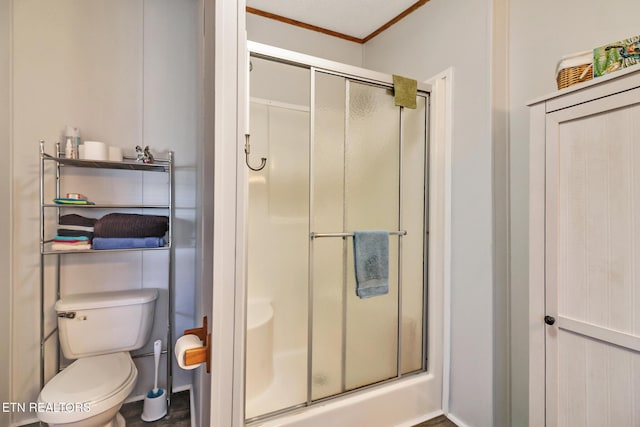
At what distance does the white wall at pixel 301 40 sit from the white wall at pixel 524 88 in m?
1.24

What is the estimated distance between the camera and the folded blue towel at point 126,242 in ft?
5.33

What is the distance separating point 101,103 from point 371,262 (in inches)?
75.5

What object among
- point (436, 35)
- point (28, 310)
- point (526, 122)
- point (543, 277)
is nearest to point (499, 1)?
point (436, 35)

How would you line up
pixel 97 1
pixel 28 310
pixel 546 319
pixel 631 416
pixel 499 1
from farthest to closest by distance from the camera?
pixel 97 1 → pixel 28 310 → pixel 499 1 → pixel 546 319 → pixel 631 416

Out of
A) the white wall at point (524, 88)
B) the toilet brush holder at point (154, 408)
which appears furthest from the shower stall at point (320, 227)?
the toilet brush holder at point (154, 408)

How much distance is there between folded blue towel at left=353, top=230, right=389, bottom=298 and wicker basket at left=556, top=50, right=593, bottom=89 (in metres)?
0.99

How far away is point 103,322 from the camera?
1.68m

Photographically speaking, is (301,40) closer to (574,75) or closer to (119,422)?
(574,75)

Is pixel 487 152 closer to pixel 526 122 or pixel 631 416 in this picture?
pixel 526 122

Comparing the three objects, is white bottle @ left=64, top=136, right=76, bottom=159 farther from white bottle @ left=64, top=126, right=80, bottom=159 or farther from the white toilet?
the white toilet

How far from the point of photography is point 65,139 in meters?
1.76

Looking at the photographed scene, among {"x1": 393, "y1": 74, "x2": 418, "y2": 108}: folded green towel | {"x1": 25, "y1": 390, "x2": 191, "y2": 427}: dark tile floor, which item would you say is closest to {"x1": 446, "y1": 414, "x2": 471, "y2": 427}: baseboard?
{"x1": 25, "y1": 390, "x2": 191, "y2": 427}: dark tile floor

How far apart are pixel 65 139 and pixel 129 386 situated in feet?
4.74

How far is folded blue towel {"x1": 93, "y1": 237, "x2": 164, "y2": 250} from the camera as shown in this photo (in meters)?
1.62
